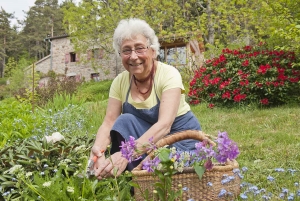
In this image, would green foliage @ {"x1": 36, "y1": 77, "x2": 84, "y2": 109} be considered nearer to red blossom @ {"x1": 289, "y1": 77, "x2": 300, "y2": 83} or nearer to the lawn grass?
the lawn grass

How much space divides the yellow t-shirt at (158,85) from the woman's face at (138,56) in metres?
0.11

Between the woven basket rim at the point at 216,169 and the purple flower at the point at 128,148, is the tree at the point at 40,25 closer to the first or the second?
the woven basket rim at the point at 216,169

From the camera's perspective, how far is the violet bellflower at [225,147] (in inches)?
58.9

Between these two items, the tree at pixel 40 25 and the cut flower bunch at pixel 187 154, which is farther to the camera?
the tree at pixel 40 25

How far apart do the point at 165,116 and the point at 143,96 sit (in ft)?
1.21

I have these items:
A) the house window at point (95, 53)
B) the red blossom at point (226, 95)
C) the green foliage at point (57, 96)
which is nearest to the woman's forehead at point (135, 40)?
the green foliage at point (57, 96)

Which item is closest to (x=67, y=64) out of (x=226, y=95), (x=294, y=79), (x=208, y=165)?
(x=226, y=95)

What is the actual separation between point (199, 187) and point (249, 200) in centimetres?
28

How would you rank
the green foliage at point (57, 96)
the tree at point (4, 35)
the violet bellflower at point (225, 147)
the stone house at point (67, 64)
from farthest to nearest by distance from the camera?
the tree at point (4, 35), the stone house at point (67, 64), the green foliage at point (57, 96), the violet bellflower at point (225, 147)

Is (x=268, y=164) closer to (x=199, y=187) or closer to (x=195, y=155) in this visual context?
(x=199, y=187)

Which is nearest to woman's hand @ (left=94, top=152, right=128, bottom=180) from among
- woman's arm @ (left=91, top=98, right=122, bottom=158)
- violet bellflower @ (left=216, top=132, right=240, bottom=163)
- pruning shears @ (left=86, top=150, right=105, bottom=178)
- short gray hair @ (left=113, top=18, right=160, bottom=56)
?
pruning shears @ (left=86, top=150, right=105, bottom=178)

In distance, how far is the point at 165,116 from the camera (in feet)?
7.20

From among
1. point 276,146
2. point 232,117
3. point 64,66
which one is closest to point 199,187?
point 276,146

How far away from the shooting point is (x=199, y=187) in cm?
181
